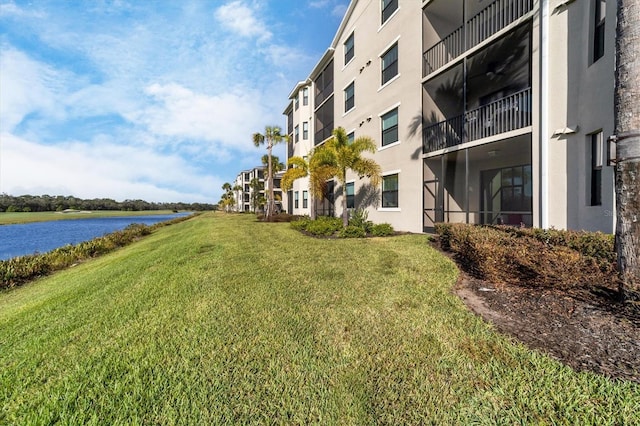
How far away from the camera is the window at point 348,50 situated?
741 inches

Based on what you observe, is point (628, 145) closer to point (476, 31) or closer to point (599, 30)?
point (599, 30)

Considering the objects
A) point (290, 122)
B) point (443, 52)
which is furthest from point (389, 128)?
point (290, 122)

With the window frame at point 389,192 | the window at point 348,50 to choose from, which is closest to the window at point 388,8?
the window at point 348,50

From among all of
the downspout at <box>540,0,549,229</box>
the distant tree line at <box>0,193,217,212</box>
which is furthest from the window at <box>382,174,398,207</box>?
the distant tree line at <box>0,193,217,212</box>

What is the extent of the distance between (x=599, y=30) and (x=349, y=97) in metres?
13.8

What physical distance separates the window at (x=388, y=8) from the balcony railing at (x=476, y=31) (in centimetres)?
402

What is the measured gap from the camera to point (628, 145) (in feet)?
13.1

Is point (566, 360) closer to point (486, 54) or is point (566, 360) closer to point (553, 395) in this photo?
point (553, 395)

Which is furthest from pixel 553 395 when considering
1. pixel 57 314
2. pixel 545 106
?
pixel 545 106

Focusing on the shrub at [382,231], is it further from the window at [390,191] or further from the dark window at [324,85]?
the dark window at [324,85]

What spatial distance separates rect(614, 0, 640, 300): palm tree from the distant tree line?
119759 millimetres

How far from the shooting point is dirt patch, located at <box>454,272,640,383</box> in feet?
9.23

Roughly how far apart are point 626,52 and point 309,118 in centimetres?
2428

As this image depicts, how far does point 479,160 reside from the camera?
13406 millimetres
